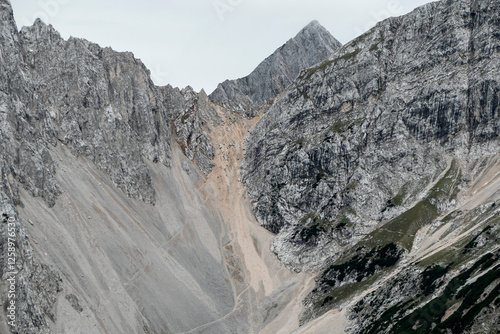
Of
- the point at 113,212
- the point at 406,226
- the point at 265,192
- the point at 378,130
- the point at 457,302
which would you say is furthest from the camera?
the point at 265,192

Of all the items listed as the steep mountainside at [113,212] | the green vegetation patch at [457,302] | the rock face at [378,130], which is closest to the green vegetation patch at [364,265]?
the steep mountainside at [113,212]

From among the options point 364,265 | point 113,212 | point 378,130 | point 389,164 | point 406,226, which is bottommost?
point 364,265

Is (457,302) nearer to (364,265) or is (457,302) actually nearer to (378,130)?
(364,265)

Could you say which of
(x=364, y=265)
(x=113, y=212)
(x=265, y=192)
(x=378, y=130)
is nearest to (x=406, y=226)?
(x=364, y=265)

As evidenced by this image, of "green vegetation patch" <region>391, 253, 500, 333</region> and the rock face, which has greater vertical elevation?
the rock face

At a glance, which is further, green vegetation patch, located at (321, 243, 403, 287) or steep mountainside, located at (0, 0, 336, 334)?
green vegetation patch, located at (321, 243, 403, 287)

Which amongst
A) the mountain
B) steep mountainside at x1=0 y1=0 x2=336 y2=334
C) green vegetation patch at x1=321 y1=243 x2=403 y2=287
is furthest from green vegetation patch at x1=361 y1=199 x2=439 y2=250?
steep mountainside at x1=0 y1=0 x2=336 y2=334

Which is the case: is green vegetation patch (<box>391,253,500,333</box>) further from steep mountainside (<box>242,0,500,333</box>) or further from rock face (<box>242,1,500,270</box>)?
rock face (<box>242,1,500,270</box>)

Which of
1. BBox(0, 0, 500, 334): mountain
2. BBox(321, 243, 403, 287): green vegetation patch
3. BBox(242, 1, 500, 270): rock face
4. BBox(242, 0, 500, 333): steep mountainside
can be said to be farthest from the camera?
BBox(242, 1, 500, 270): rock face

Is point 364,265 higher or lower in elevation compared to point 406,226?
lower
